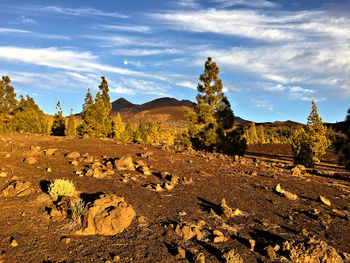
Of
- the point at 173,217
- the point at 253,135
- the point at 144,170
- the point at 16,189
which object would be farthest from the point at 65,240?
the point at 253,135

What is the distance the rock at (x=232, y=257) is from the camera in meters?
4.42

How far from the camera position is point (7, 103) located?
96.8 feet

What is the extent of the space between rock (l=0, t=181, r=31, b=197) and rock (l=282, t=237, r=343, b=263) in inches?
317

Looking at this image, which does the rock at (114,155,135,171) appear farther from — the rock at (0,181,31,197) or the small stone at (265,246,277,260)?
the small stone at (265,246,277,260)

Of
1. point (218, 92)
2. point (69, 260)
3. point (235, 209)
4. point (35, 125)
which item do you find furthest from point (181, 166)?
point (35, 125)

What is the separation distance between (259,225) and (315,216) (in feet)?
7.65

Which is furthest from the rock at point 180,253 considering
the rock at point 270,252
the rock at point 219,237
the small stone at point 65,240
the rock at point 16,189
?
the rock at point 16,189

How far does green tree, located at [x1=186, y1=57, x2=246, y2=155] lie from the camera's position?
2362cm

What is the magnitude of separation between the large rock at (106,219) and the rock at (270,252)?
3527 mm

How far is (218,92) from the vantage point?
78.7 ft

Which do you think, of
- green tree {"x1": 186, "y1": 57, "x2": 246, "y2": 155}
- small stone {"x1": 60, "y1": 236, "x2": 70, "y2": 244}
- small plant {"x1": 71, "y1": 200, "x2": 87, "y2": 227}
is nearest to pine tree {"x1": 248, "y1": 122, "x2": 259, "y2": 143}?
green tree {"x1": 186, "y1": 57, "x2": 246, "y2": 155}

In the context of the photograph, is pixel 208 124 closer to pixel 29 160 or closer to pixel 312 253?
pixel 29 160

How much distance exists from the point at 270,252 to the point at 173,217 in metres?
2.76

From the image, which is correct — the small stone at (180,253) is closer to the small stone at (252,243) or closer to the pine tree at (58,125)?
the small stone at (252,243)
